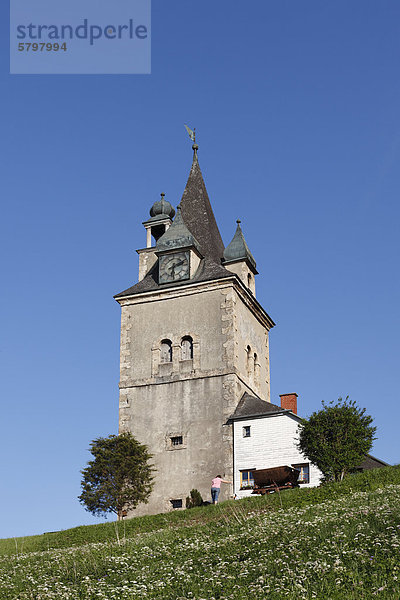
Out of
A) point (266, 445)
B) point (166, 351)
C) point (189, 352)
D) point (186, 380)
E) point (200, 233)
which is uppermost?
point (200, 233)

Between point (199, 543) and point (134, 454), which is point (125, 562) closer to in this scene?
point (199, 543)

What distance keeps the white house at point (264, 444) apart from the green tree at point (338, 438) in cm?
401

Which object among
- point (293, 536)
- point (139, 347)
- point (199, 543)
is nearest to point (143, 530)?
point (199, 543)

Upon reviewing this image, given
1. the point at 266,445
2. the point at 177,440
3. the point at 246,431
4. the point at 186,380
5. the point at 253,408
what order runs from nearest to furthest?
the point at 266,445 < the point at 246,431 < the point at 253,408 < the point at 177,440 < the point at 186,380

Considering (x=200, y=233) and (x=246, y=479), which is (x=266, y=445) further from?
(x=200, y=233)

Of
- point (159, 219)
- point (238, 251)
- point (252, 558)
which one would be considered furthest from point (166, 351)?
point (252, 558)

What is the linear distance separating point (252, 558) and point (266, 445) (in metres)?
17.7

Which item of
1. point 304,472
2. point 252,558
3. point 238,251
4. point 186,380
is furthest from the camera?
point 238,251

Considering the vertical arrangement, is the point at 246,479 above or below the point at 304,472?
below

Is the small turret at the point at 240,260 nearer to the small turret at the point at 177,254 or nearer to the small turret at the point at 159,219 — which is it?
the small turret at the point at 177,254

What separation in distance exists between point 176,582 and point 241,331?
2410 cm

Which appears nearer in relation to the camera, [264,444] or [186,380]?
[264,444]

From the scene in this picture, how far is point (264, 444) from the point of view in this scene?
33688mm

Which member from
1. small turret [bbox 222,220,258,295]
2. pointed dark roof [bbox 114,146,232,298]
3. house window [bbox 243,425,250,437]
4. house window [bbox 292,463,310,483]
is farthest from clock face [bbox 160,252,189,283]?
house window [bbox 292,463,310,483]
